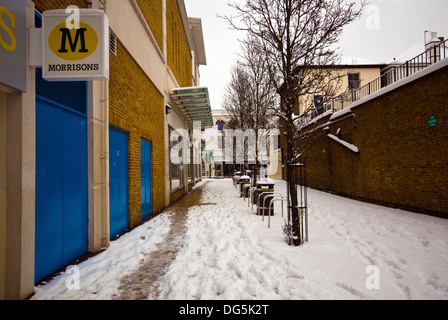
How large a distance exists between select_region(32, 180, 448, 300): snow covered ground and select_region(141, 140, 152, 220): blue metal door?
3.80ft

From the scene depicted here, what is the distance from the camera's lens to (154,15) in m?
9.36

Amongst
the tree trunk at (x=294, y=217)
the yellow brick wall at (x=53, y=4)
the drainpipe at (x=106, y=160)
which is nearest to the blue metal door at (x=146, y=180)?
the drainpipe at (x=106, y=160)

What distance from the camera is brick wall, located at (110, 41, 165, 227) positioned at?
583 cm

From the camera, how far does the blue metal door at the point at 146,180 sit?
25.3ft

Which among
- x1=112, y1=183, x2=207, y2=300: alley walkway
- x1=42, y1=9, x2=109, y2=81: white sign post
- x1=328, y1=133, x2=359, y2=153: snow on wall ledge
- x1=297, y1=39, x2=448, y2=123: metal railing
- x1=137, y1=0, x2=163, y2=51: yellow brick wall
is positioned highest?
x1=137, y1=0, x2=163, y2=51: yellow brick wall

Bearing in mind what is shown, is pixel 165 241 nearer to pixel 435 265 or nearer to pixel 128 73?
pixel 128 73

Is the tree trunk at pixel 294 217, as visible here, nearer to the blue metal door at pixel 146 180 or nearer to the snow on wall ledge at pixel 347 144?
the blue metal door at pixel 146 180

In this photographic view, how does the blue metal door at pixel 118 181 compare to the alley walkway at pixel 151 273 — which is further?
the blue metal door at pixel 118 181

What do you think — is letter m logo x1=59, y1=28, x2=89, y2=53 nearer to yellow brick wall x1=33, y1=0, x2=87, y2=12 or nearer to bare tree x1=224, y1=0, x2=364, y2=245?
yellow brick wall x1=33, y1=0, x2=87, y2=12

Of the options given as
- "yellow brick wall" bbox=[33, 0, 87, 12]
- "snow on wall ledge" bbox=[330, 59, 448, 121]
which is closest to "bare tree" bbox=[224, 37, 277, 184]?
"snow on wall ledge" bbox=[330, 59, 448, 121]

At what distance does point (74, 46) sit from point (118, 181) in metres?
3.36

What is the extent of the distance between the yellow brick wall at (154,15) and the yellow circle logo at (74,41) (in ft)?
16.5

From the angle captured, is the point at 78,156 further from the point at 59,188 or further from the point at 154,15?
the point at 154,15

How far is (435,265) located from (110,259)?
5.50 m
